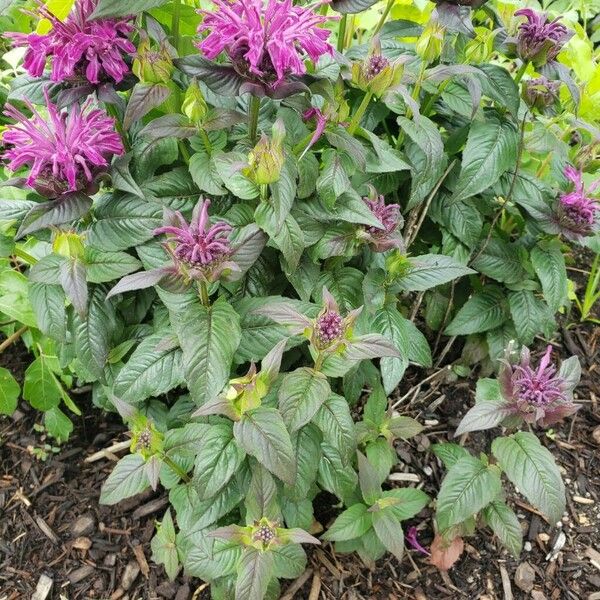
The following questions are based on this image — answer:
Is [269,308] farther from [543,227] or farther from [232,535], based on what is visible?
[543,227]

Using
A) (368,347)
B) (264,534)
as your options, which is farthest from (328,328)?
(264,534)

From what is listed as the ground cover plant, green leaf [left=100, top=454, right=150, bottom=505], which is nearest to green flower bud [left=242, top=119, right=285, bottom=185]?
the ground cover plant

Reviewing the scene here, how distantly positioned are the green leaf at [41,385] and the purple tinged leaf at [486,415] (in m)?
0.96

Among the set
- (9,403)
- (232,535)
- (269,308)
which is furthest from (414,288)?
(9,403)

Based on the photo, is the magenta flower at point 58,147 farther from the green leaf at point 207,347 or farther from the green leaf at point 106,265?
the green leaf at point 207,347

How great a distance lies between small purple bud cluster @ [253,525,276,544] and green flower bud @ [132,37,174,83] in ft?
2.62

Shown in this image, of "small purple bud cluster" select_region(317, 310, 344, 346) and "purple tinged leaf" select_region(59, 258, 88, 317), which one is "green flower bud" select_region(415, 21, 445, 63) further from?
"purple tinged leaf" select_region(59, 258, 88, 317)

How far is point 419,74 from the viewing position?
1243 mm

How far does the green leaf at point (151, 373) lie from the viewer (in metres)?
1.14

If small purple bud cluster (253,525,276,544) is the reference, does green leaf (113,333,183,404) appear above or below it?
above

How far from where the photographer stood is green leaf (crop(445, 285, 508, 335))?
1608 millimetres

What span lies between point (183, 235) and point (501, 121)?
2.61 feet

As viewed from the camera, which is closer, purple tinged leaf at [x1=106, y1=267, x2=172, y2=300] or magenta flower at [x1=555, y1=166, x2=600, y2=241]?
purple tinged leaf at [x1=106, y1=267, x2=172, y2=300]

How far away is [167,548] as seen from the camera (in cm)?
136
